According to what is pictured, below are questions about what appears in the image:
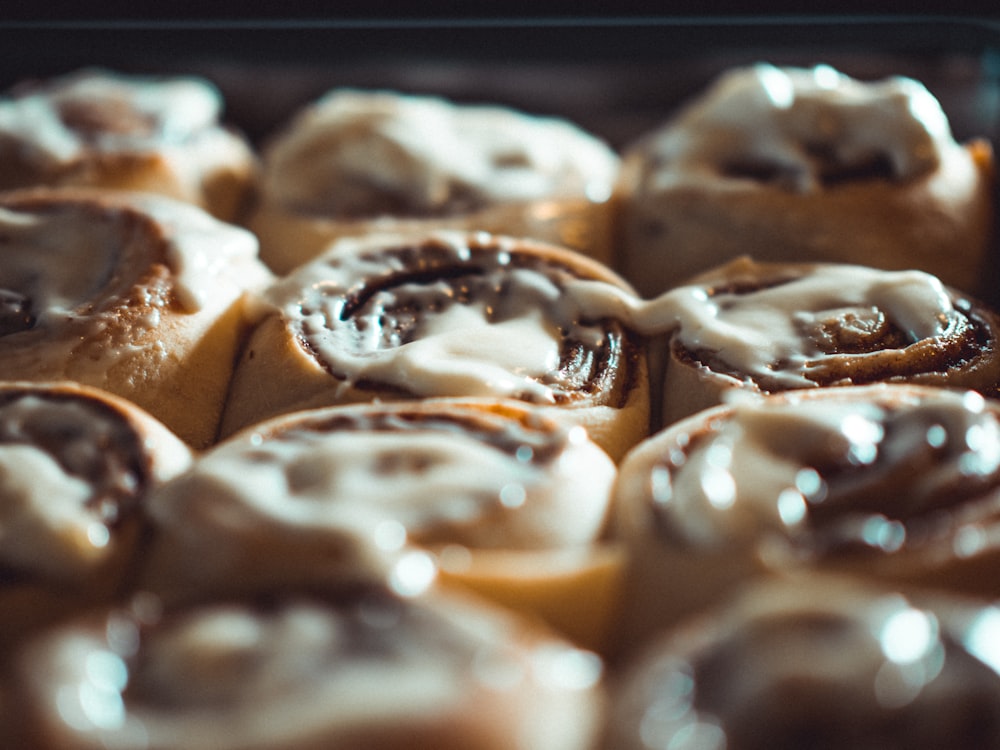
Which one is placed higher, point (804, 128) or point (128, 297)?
point (804, 128)

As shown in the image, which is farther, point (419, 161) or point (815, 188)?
point (419, 161)

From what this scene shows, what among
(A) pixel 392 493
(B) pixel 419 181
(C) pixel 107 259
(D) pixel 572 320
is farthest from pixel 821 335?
(C) pixel 107 259

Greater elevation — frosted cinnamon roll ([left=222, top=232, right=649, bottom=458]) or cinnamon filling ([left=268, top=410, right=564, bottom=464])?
cinnamon filling ([left=268, top=410, right=564, bottom=464])

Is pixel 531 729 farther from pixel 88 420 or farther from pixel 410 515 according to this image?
pixel 88 420

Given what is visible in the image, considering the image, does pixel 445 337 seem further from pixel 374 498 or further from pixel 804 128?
pixel 804 128

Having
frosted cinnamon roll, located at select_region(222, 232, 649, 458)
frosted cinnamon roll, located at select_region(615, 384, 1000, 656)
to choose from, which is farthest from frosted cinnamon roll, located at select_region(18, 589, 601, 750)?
frosted cinnamon roll, located at select_region(222, 232, 649, 458)

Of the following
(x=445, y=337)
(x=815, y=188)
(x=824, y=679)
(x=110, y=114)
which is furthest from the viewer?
(x=110, y=114)

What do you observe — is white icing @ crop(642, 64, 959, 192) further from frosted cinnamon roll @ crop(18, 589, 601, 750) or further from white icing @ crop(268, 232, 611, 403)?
frosted cinnamon roll @ crop(18, 589, 601, 750)
